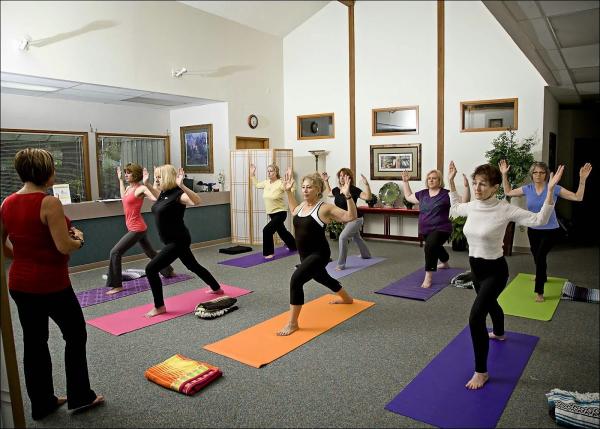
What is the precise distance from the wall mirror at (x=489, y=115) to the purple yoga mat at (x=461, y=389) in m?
4.70

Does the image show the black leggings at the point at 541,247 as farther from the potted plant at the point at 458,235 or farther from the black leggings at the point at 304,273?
the potted plant at the point at 458,235

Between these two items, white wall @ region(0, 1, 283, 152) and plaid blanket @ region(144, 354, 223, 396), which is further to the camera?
white wall @ region(0, 1, 283, 152)

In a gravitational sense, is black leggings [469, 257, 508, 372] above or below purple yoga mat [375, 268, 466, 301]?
above

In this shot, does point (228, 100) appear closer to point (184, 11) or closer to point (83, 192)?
point (184, 11)

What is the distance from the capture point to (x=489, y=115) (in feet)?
24.5

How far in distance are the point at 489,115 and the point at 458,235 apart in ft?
6.62

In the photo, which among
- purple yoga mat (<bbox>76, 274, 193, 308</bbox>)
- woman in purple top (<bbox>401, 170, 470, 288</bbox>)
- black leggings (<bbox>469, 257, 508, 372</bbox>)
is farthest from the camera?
woman in purple top (<bbox>401, 170, 470, 288</bbox>)

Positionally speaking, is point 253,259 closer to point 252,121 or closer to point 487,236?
point 252,121

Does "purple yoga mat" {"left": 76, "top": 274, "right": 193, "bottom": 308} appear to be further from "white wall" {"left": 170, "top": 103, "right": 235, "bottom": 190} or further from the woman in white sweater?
the woman in white sweater

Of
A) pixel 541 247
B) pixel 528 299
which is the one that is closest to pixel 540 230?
pixel 541 247

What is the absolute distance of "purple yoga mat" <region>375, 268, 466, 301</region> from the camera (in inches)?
193

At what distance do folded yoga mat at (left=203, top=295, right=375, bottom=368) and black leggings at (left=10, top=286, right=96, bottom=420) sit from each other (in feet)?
3.44

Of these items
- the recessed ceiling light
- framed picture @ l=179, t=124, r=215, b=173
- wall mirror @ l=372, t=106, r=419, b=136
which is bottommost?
framed picture @ l=179, t=124, r=215, b=173

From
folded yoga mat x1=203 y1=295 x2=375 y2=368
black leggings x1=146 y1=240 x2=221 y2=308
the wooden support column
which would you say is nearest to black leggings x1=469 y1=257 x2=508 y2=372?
folded yoga mat x1=203 y1=295 x2=375 y2=368
